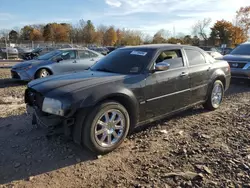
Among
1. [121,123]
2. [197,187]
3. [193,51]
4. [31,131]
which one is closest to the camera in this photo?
[197,187]

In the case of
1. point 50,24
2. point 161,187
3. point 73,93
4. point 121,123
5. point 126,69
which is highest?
point 50,24

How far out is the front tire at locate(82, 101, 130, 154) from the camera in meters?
3.18

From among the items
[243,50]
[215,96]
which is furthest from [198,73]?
[243,50]

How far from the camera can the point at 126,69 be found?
4105 mm

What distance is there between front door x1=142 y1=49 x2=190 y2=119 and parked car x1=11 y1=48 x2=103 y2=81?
18.2ft

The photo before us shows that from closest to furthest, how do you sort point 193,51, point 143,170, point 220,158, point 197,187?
point 197,187 → point 143,170 → point 220,158 → point 193,51

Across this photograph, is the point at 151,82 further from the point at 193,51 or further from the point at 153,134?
the point at 193,51

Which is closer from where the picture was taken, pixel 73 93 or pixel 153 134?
pixel 73 93

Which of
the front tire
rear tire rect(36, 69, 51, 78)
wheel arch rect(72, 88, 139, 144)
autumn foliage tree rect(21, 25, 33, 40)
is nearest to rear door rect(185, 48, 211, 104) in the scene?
wheel arch rect(72, 88, 139, 144)

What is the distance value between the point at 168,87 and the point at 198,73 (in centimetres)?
109

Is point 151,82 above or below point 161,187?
above

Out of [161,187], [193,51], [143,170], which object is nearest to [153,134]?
[143,170]

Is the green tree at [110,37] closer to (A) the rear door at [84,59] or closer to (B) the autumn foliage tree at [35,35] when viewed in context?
(B) the autumn foliage tree at [35,35]

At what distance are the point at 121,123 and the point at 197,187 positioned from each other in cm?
140
